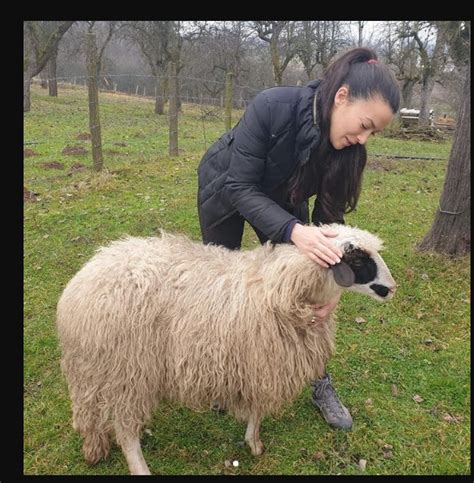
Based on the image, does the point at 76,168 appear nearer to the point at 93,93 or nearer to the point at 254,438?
the point at 93,93

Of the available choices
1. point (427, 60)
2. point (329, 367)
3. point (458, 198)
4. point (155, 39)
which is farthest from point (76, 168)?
point (427, 60)

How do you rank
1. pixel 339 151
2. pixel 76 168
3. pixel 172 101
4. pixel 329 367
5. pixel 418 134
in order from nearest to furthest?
1. pixel 339 151
2. pixel 329 367
3. pixel 76 168
4. pixel 172 101
5. pixel 418 134

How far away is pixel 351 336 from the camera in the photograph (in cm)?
427

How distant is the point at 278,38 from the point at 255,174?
74.1ft

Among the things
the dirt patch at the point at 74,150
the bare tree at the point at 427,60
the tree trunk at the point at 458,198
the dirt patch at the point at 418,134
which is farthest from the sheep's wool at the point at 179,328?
the bare tree at the point at 427,60

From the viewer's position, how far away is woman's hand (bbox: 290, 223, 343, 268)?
233cm

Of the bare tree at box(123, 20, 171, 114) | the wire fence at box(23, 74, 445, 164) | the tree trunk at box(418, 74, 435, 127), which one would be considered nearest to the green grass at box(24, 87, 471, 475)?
the wire fence at box(23, 74, 445, 164)

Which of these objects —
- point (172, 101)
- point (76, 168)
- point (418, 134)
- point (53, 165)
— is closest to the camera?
point (76, 168)

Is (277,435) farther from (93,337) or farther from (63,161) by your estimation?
(63,161)

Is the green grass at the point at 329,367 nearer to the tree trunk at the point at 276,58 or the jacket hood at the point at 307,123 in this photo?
the jacket hood at the point at 307,123

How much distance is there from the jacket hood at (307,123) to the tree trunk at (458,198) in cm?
339

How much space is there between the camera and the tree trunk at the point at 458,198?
522 centimetres

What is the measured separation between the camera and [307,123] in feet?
8.14

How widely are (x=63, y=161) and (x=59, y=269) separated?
5403mm
